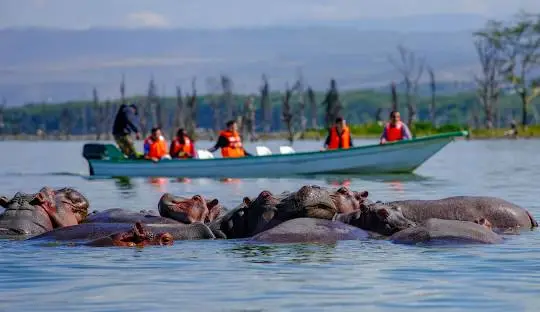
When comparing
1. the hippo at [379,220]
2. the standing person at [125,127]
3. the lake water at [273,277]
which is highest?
the standing person at [125,127]

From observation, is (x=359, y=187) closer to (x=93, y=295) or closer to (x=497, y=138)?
(x=93, y=295)

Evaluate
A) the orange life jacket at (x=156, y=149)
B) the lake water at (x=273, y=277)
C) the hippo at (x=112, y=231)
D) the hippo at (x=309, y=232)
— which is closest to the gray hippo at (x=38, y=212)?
the hippo at (x=112, y=231)

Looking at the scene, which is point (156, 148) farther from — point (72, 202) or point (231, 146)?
point (72, 202)

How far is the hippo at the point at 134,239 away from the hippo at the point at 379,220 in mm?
2403

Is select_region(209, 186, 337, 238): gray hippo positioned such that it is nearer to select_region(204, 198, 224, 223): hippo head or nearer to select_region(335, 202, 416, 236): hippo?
select_region(335, 202, 416, 236): hippo

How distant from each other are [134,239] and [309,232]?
218 cm

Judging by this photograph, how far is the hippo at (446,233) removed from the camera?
1783 cm

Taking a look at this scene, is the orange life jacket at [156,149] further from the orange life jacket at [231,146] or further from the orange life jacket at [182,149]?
the orange life jacket at [231,146]

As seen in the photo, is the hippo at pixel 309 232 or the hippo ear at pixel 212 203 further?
the hippo ear at pixel 212 203

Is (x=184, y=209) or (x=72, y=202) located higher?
(x=72, y=202)

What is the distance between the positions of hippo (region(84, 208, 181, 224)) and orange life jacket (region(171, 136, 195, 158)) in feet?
77.3

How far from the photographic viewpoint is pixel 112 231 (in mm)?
18750

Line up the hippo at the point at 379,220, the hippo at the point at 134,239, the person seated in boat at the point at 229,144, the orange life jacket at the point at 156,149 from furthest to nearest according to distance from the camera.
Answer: the orange life jacket at the point at 156,149 → the person seated in boat at the point at 229,144 → the hippo at the point at 379,220 → the hippo at the point at 134,239

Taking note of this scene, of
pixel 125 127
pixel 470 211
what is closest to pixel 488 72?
pixel 125 127
